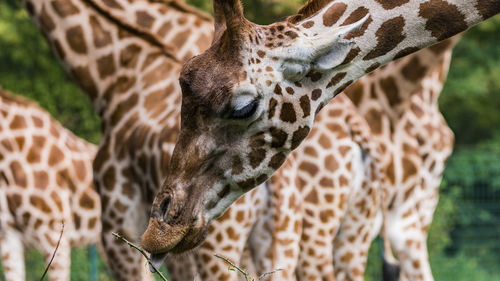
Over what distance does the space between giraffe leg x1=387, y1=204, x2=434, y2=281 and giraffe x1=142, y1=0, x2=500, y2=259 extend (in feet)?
9.13

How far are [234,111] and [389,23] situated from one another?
645 millimetres

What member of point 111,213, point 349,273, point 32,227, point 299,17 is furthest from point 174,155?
point 32,227

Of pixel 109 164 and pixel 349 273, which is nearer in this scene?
pixel 109 164

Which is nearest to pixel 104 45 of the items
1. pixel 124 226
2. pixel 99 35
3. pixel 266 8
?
pixel 99 35

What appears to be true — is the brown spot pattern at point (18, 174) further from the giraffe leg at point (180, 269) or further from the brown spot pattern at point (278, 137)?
the brown spot pattern at point (278, 137)

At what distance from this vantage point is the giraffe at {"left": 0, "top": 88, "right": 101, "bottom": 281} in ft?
20.6

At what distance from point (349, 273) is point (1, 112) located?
111 inches

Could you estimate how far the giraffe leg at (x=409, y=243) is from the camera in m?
5.61

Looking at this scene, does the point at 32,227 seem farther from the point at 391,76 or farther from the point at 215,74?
the point at 215,74

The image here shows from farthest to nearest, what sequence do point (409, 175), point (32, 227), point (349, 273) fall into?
point (32, 227)
point (409, 175)
point (349, 273)

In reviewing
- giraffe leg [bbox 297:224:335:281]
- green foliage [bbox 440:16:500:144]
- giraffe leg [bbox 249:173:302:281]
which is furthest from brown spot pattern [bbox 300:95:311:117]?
green foliage [bbox 440:16:500:144]

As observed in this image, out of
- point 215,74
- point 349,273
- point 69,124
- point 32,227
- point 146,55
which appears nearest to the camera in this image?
point 215,74

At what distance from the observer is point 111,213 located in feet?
15.3

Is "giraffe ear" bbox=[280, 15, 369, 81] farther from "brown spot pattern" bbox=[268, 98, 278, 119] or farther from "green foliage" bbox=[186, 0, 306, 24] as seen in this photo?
"green foliage" bbox=[186, 0, 306, 24]
